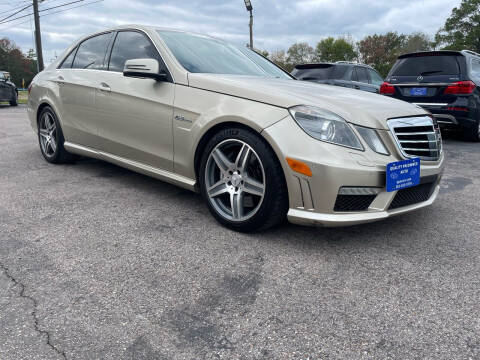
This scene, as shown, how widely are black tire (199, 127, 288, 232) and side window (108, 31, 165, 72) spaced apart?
113 centimetres

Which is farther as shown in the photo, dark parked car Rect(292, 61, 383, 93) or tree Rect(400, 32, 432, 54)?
tree Rect(400, 32, 432, 54)

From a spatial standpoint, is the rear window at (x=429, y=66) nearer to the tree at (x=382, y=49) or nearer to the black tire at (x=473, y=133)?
the black tire at (x=473, y=133)

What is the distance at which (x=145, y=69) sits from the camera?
330 centimetres

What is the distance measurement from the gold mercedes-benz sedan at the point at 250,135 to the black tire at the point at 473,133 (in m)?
4.79

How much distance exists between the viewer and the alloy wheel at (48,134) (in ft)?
15.8

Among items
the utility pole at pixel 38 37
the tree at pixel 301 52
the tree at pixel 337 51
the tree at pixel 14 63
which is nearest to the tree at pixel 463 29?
the tree at pixel 337 51

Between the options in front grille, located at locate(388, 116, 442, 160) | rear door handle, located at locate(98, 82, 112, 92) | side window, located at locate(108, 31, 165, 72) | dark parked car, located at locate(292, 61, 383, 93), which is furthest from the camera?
dark parked car, located at locate(292, 61, 383, 93)

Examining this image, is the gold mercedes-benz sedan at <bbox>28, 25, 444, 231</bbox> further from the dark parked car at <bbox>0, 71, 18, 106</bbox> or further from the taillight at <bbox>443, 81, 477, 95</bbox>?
the dark parked car at <bbox>0, 71, 18, 106</bbox>

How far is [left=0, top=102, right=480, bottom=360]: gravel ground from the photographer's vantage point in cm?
174

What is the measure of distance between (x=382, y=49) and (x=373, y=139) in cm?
5876

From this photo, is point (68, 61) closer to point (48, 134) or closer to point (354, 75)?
point (48, 134)

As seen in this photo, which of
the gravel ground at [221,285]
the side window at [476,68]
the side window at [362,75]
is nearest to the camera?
the gravel ground at [221,285]

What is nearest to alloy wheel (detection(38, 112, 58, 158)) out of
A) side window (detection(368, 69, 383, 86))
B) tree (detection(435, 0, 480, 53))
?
side window (detection(368, 69, 383, 86))

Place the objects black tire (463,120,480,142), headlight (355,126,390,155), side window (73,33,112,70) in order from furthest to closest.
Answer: black tire (463,120,480,142)
side window (73,33,112,70)
headlight (355,126,390,155)
